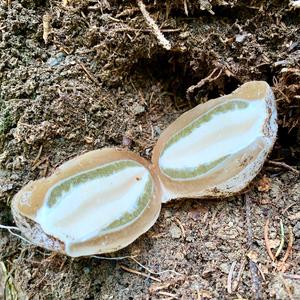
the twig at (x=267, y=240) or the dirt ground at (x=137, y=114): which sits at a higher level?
the dirt ground at (x=137, y=114)

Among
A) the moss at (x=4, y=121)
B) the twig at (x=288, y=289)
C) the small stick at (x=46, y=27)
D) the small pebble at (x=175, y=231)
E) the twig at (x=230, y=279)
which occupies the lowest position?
the twig at (x=288, y=289)

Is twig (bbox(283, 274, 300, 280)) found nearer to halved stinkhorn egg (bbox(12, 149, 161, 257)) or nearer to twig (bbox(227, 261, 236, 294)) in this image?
twig (bbox(227, 261, 236, 294))

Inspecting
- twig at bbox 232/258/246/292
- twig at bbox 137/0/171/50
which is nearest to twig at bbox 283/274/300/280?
twig at bbox 232/258/246/292

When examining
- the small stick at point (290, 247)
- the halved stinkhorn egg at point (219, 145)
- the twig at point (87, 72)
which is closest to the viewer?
the small stick at point (290, 247)

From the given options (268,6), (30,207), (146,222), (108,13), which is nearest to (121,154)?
(146,222)

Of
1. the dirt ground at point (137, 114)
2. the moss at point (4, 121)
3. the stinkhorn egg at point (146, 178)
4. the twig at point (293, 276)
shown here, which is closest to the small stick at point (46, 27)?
the dirt ground at point (137, 114)

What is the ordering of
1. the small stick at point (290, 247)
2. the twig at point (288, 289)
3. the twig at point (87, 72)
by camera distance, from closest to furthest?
the twig at point (288, 289)
the small stick at point (290, 247)
the twig at point (87, 72)

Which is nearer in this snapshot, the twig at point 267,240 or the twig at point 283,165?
the twig at point 267,240

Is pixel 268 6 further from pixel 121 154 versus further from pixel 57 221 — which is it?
pixel 57 221

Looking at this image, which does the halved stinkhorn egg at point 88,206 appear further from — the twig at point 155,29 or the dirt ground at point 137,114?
the twig at point 155,29
